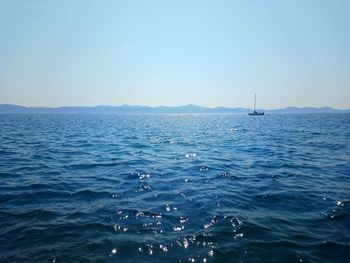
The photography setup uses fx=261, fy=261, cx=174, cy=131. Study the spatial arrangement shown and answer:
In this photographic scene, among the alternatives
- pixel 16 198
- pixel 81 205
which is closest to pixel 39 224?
pixel 81 205

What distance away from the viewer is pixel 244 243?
6.68 meters

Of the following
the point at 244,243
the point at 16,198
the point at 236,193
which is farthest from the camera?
the point at 236,193

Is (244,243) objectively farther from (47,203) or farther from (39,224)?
(47,203)

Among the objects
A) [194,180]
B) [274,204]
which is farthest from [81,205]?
[274,204]

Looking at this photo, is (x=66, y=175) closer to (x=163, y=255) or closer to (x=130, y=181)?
(x=130, y=181)

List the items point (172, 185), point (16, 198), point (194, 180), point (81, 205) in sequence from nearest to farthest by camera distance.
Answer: point (81, 205), point (16, 198), point (172, 185), point (194, 180)

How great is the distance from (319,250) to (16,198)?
33.5 feet

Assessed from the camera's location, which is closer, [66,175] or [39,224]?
[39,224]

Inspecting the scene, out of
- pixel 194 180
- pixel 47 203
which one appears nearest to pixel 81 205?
pixel 47 203

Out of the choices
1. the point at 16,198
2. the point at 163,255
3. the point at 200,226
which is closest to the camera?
the point at 163,255

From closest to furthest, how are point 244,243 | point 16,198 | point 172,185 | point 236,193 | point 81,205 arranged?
1. point 244,243
2. point 81,205
3. point 16,198
4. point 236,193
5. point 172,185

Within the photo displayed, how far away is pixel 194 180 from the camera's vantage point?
13008mm

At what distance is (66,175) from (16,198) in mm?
3796

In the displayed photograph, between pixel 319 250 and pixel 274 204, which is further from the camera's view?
pixel 274 204
